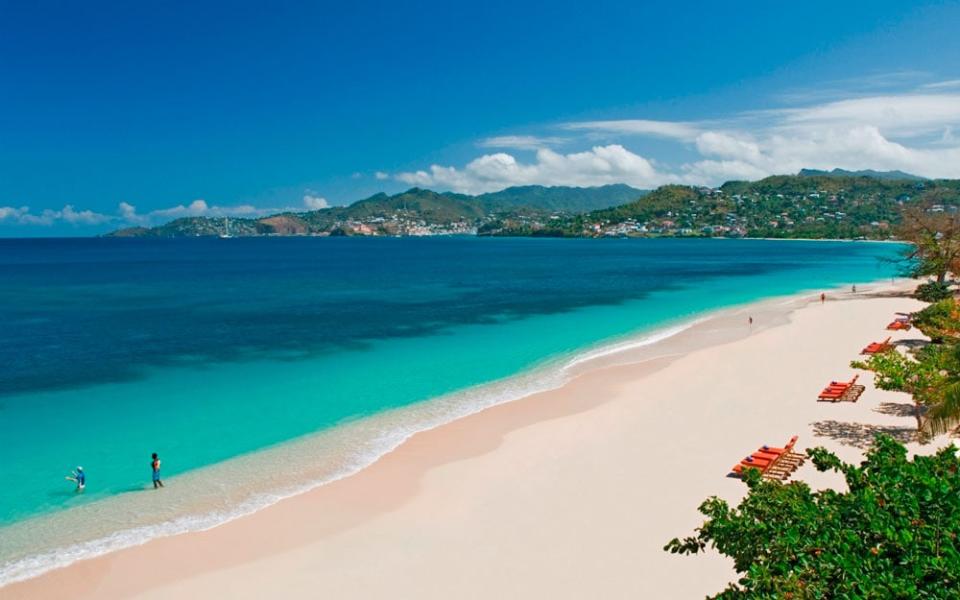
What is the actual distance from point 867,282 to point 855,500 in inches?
3539

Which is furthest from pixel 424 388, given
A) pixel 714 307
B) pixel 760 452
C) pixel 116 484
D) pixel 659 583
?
pixel 714 307

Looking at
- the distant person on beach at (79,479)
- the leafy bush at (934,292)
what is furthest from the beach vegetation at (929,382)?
the leafy bush at (934,292)

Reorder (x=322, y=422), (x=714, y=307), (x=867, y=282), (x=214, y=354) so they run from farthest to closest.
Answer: (x=867, y=282)
(x=714, y=307)
(x=214, y=354)
(x=322, y=422)

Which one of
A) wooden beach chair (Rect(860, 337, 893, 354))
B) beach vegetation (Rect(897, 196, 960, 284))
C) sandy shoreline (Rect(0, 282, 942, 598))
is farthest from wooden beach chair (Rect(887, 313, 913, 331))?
sandy shoreline (Rect(0, 282, 942, 598))

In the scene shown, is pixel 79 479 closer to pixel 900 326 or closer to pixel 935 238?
pixel 900 326

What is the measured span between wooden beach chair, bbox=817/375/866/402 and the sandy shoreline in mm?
563

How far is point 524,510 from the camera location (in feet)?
57.7

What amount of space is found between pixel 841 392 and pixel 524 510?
689 inches

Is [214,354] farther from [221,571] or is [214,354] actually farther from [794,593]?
[794,593]

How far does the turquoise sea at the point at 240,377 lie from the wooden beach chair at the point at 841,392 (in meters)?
12.6

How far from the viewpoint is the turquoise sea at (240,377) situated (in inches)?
777

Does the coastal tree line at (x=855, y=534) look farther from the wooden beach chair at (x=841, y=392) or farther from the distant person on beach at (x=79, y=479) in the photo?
the distant person on beach at (x=79, y=479)

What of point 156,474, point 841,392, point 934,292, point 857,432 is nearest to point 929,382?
point 857,432

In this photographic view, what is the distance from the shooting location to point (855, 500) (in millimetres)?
8969
